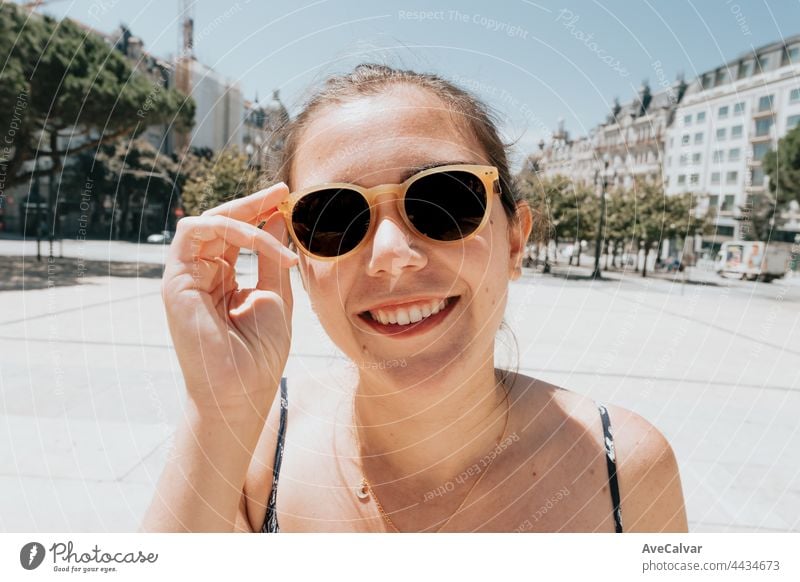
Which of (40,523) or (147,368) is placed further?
(147,368)

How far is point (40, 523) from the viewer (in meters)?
1.35

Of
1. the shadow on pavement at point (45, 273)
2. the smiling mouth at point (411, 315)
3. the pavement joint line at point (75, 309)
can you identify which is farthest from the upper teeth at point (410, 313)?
the shadow on pavement at point (45, 273)

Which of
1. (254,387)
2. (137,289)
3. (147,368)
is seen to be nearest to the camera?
(254,387)

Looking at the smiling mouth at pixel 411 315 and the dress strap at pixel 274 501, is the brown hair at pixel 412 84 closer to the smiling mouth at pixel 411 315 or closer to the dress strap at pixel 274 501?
the smiling mouth at pixel 411 315

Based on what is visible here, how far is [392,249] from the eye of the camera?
754mm

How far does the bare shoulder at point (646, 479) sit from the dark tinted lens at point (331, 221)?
1.85 ft

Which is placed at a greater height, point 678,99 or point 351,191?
point 678,99

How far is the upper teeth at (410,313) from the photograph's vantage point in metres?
0.78

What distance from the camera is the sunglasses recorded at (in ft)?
2.54
